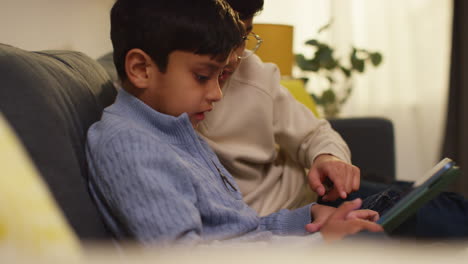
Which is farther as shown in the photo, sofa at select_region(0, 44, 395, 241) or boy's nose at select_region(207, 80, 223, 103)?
boy's nose at select_region(207, 80, 223, 103)

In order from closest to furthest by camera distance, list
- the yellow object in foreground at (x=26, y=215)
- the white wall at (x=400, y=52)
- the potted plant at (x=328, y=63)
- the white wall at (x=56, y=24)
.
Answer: the yellow object in foreground at (x=26, y=215), the white wall at (x=56, y=24), the potted plant at (x=328, y=63), the white wall at (x=400, y=52)

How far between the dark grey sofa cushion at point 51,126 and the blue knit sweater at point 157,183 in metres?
0.03

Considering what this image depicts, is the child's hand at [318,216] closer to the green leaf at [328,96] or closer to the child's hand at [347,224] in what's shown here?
the child's hand at [347,224]

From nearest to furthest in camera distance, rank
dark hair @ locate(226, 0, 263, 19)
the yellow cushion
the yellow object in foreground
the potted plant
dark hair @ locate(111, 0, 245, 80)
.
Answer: the yellow object in foreground < dark hair @ locate(111, 0, 245, 80) < dark hair @ locate(226, 0, 263, 19) < the yellow cushion < the potted plant

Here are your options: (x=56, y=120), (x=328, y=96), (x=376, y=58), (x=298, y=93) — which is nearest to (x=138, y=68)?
(x=56, y=120)

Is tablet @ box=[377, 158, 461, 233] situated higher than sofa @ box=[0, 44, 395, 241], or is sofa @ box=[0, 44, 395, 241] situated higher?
sofa @ box=[0, 44, 395, 241]

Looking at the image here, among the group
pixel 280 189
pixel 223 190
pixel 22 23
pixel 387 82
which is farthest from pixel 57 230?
pixel 387 82

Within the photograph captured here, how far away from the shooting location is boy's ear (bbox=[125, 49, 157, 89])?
80 cm

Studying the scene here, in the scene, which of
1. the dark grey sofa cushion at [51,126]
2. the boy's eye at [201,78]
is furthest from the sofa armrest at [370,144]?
the dark grey sofa cushion at [51,126]

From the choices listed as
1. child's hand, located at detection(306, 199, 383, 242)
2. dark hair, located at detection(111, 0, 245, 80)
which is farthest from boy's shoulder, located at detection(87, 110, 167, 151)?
child's hand, located at detection(306, 199, 383, 242)

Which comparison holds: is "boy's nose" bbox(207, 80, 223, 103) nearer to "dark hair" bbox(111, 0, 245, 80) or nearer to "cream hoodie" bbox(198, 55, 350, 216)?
"dark hair" bbox(111, 0, 245, 80)

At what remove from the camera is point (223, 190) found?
2.72 ft

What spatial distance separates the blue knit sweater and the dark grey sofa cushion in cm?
3

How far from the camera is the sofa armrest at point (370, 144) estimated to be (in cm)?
172
